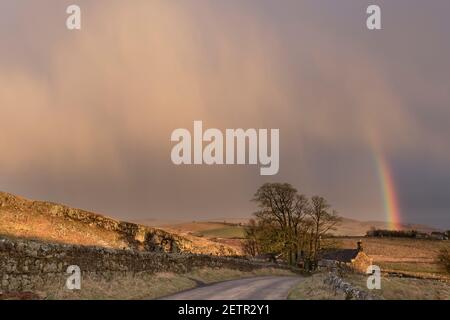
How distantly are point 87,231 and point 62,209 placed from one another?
457 centimetres

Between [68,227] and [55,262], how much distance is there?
3706cm

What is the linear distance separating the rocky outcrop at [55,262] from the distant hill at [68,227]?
78.3 ft

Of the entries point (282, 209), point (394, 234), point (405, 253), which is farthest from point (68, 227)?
point (394, 234)

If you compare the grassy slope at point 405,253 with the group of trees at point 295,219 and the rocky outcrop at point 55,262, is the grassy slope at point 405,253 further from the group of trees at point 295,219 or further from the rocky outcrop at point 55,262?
the rocky outcrop at point 55,262

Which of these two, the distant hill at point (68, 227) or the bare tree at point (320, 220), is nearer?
the distant hill at point (68, 227)

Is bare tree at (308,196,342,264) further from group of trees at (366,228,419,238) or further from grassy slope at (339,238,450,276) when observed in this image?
group of trees at (366,228,419,238)

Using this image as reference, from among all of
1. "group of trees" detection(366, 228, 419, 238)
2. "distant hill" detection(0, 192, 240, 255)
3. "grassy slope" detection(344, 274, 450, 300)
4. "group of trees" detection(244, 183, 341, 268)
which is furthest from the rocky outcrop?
"group of trees" detection(366, 228, 419, 238)

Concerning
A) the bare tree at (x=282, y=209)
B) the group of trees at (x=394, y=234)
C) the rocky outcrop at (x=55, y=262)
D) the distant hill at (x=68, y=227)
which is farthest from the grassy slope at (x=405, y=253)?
the rocky outcrop at (x=55, y=262)

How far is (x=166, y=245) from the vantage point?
71.4m

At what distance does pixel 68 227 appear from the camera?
185ft

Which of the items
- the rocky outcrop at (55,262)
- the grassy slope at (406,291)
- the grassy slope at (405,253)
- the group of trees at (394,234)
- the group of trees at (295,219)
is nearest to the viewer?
the rocky outcrop at (55,262)

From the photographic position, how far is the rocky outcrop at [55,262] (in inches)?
764

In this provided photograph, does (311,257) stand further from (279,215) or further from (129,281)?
(129,281)
